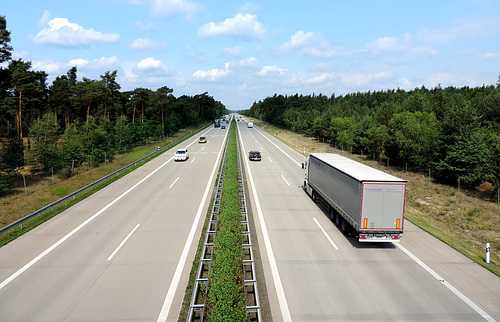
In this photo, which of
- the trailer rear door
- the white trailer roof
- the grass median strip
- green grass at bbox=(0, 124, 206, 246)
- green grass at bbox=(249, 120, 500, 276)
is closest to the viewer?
the grass median strip

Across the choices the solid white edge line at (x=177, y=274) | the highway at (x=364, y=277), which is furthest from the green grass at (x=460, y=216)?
the solid white edge line at (x=177, y=274)

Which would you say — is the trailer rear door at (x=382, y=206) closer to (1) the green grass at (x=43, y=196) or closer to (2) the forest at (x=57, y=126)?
(1) the green grass at (x=43, y=196)

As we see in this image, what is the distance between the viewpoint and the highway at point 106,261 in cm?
894

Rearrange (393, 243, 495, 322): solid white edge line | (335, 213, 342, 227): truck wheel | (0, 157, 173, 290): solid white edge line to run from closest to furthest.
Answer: (393, 243, 495, 322): solid white edge line → (0, 157, 173, 290): solid white edge line → (335, 213, 342, 227): truck wheel

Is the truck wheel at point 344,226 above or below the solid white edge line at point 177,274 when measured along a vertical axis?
above

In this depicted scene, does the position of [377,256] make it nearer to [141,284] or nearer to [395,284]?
[395,284]

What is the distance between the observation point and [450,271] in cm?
1159

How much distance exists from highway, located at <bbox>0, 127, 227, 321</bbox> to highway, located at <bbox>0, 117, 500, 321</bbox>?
4cm

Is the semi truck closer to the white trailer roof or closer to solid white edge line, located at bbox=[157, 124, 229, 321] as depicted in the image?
the white trailer roof

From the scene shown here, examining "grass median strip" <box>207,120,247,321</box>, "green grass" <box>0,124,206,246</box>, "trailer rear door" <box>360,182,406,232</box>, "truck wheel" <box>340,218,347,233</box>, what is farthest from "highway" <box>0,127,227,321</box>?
"trailer rear door" <box>360,182,406,232</box>

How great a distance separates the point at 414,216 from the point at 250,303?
45.5ft

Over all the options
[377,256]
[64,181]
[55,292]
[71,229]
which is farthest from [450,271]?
[64,181]

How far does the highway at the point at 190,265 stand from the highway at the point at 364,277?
1.7 inches

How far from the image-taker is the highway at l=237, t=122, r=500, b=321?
8.99 m
